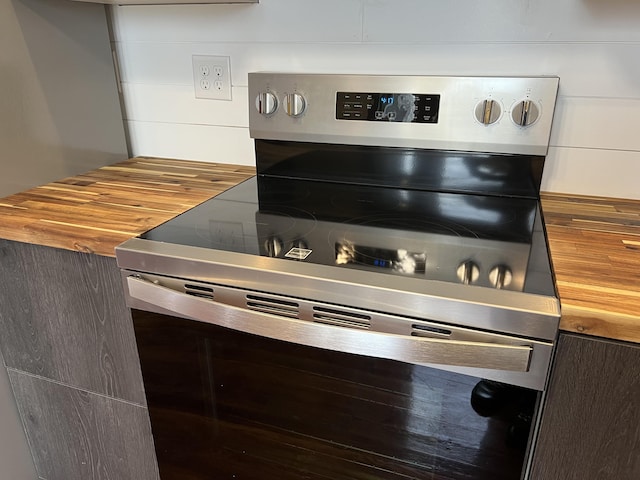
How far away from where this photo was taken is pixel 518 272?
77 centimetres

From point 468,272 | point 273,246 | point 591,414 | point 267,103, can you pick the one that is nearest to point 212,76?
point 267,103

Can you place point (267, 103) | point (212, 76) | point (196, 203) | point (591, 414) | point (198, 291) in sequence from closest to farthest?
point (591, 414)
point (198, 291)
point (196, 203)
point (267, 103)
point (212, 76)

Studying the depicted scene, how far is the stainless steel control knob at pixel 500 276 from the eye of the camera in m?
0.73

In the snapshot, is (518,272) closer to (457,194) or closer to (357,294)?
(357,294)

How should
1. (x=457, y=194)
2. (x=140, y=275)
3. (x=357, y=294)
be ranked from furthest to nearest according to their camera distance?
(x=457, y=194) → (x=140, y=275) → (x=357, y=294)

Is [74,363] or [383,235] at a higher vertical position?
[383,235]

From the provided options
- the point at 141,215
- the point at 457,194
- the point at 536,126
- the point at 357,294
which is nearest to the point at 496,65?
the point at 536,126

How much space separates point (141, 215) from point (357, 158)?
509mm

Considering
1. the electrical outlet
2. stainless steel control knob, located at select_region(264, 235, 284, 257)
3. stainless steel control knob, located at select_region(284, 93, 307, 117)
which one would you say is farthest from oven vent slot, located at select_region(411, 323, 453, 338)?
the electrical outlet

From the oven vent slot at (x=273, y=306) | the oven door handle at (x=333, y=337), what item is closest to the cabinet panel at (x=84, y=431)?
the oven door handle at (x=333, y=337)

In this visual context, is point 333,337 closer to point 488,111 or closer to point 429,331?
point 429,331

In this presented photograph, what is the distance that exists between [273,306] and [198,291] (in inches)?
5.6

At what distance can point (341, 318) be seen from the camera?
0.75 m

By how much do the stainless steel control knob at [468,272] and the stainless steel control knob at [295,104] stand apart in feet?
1.85
